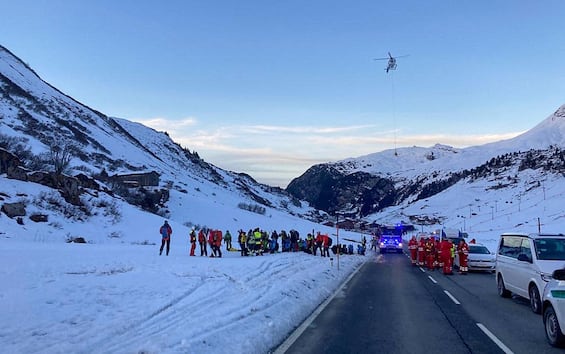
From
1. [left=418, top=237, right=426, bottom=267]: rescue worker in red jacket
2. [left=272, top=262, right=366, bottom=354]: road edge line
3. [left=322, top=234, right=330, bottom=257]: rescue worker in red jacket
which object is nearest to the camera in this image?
[left=272, top=262, right=366, bottom=354]: road edge line

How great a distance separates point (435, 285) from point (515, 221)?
98.6m

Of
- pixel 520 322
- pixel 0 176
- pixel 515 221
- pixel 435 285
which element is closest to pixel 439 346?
pixel 520 322

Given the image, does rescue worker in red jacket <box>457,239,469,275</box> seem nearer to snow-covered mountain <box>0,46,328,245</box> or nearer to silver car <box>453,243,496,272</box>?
silver car <box>453,243,496,272</box>

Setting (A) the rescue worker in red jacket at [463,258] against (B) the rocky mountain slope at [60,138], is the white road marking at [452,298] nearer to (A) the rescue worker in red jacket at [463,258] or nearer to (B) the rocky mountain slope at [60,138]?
(A) the rescue worker in red jacket at [463,258]

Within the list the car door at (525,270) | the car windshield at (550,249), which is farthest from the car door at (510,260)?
the car windshield at (550,249)

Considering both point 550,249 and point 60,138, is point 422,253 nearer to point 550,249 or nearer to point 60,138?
point 550,249

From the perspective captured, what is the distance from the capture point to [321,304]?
1352 cm

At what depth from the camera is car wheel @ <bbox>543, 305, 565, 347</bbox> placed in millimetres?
8469

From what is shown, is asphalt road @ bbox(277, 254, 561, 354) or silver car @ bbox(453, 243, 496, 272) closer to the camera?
asphalt road @ bbox(277, 254, 561, 354)

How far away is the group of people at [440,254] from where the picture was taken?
23.4m

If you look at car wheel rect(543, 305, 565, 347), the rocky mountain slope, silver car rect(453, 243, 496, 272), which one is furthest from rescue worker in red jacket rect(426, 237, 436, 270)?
the rocky mountain slope

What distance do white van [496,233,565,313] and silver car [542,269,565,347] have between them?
112 inches

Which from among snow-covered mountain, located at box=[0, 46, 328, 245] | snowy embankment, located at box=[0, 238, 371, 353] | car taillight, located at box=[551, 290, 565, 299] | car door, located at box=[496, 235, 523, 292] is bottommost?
snowy embankment, located at box=[0, 238, 371, 353]

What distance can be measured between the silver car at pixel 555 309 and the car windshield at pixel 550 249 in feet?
12.4
